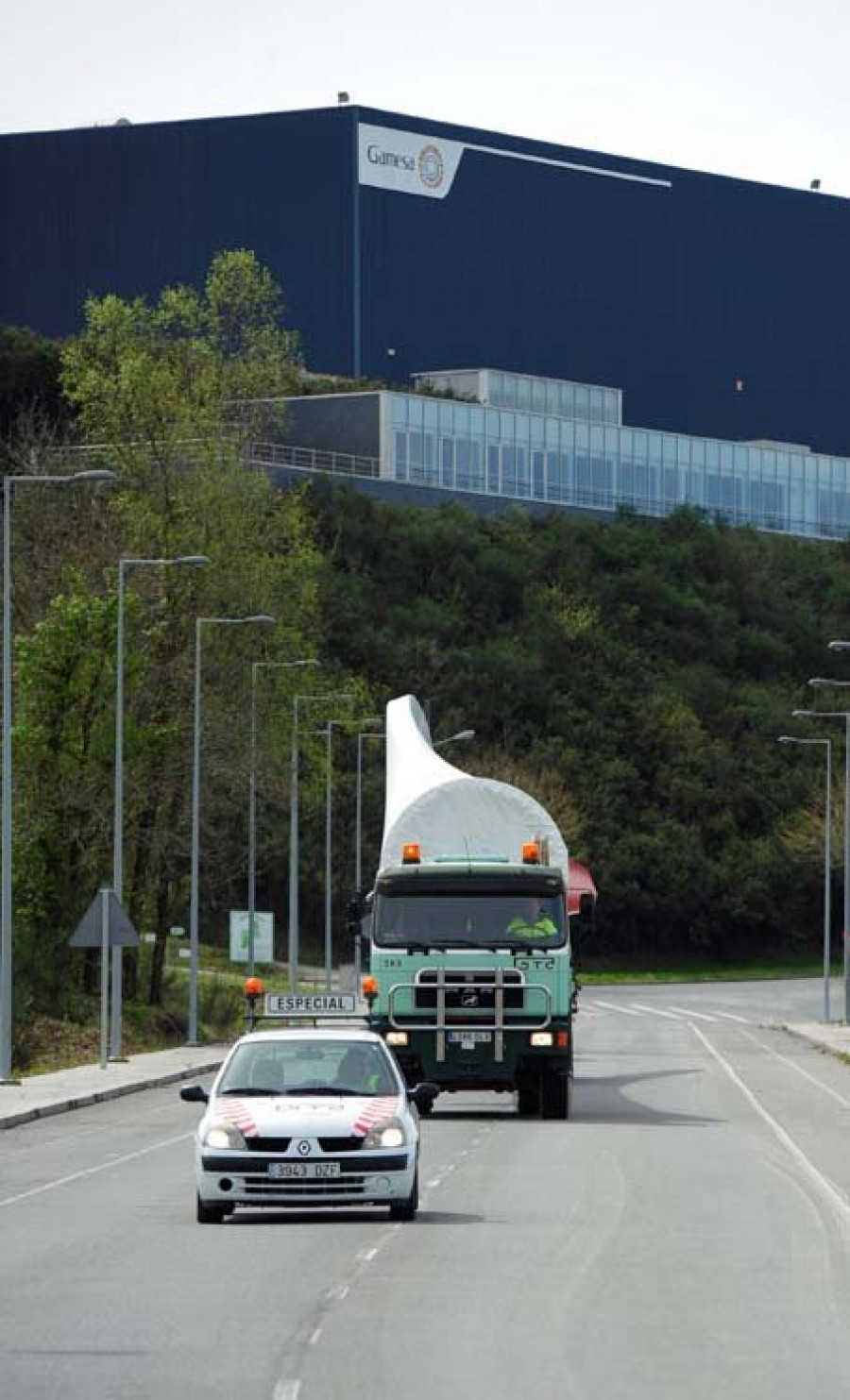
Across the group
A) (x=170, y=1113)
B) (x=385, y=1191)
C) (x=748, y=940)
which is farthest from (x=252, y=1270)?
(x=748, y=940)

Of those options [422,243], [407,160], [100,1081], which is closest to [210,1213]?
[100,1081]

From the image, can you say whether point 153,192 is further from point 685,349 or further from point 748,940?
point 748,940

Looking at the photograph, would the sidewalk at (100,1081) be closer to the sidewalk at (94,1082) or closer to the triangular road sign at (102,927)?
the sidewalk at (94,1082)

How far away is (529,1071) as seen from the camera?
35.7m

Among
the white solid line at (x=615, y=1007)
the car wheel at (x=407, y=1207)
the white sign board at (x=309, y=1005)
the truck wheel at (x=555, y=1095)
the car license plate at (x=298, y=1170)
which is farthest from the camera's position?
the white solid line at (x=615, y=1007)

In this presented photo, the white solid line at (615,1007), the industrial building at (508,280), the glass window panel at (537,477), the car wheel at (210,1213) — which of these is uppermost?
the industrial building at (508,280)

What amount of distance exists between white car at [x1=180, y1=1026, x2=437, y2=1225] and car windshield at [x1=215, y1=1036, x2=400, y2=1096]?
0.03 feet

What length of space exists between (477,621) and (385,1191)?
361ft

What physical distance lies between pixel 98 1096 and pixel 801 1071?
15471 millimetres

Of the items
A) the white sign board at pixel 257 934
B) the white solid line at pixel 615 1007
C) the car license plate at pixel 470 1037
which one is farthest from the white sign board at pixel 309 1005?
the white solid line at pixel 615 1007

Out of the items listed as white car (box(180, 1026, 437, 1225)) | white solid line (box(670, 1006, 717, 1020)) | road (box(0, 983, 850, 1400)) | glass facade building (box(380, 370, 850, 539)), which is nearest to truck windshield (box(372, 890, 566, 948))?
road (box(0, 983, 850, 1400))

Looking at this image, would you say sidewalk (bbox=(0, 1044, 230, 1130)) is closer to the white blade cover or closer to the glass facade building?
the white blade cover

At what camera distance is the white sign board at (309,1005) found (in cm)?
3322

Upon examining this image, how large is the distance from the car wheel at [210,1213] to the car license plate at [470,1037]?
12.9m
